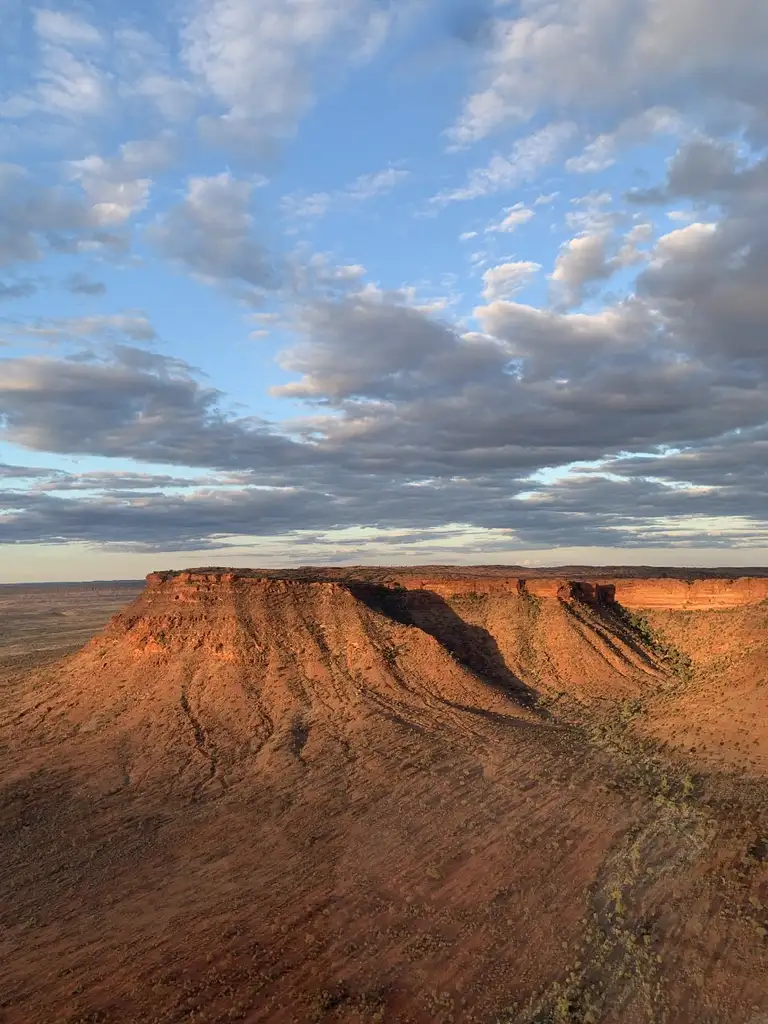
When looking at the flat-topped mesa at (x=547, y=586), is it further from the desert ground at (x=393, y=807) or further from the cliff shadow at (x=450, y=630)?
the cliff shadow at (x=450, y=630)

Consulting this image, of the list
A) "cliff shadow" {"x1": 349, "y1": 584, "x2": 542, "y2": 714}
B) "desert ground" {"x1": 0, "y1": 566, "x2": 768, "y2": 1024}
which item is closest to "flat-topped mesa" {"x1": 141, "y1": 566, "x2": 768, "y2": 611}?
"desert ground" {"x1": 0, "y1": 566, "x2": 768, "y2": 1024}

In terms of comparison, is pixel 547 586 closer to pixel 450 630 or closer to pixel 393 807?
pixel 450 630

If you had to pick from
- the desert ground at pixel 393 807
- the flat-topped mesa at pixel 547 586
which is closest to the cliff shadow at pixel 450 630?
the desert ground at pixel 393 807

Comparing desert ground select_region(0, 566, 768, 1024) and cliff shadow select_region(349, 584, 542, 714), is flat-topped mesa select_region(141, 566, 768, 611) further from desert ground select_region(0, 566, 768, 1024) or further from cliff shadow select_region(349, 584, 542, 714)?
cliff shadow select_region(349, 584, 542, 714)

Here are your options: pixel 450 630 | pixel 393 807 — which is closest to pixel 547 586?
pixel 450 630

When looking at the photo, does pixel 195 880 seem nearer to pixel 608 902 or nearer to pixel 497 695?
pixel 608 902
